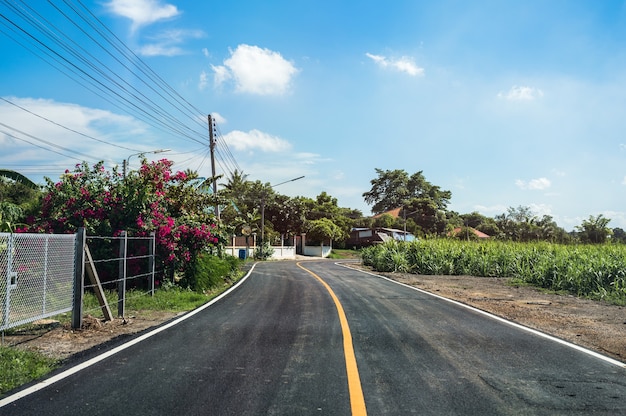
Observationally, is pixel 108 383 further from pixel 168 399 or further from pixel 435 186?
pixel 435 186

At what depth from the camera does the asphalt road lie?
4.25 meters

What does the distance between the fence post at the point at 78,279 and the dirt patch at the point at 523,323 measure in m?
0.20

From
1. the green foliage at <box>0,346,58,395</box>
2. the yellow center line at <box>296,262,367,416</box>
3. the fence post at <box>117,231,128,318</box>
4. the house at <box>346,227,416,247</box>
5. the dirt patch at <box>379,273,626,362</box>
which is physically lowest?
the dirt patch at <box>379,273,626,362</box>

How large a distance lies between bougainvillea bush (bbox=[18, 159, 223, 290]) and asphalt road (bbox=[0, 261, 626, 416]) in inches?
243

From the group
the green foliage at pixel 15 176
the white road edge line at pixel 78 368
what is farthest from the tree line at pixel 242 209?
the white road edge line at pixel 78 368

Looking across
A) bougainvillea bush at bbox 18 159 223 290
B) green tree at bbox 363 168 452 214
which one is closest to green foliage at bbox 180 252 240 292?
bougainvillea bush at bbox 18 159 223 290

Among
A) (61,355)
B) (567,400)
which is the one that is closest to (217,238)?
(61,355)

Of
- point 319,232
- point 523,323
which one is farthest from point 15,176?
point 319,232

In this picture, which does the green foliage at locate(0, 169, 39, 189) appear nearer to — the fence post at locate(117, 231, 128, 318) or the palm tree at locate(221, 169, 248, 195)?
the fence post at locate(117, 231, 128, 318)

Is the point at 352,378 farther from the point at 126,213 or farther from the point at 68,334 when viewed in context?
the point at 126,213

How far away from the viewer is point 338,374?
17.3 feet

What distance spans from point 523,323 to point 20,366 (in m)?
9.03

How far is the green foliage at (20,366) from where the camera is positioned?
16.5 ft

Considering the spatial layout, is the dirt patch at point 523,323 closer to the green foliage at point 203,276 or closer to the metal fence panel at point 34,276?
the metal fence panel at point 34,276
